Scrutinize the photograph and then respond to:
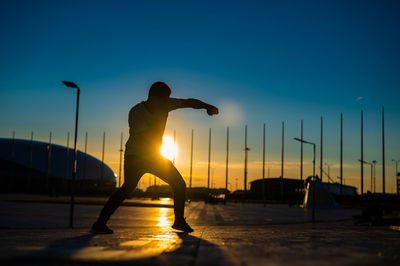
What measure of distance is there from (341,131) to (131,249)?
63.6 meters

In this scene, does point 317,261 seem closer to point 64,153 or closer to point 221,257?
point 221,257

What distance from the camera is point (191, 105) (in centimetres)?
479

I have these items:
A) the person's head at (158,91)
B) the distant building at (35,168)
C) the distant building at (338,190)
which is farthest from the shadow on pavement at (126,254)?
the distant building at (338,190)

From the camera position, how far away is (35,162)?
3957 inches

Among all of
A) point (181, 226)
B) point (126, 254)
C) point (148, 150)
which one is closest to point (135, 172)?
point (148, 150)

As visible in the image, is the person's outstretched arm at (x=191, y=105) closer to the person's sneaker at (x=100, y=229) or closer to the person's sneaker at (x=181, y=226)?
the person's sneaker at (x=181, y=226)

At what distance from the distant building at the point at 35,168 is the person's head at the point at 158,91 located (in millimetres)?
94181

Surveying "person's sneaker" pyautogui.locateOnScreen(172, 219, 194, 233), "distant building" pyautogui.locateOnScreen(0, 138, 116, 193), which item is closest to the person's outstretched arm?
"person's sneaker" pyautogui.locateOnScreen(172, 219, 194, 233)

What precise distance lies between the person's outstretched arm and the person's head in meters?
0.12

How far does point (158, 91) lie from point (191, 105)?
487 millimetres

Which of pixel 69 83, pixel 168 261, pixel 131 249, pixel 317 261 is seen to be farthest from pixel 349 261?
pixel 69 83

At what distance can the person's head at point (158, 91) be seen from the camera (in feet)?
14.8

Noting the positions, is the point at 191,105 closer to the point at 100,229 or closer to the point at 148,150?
the point at 148,150

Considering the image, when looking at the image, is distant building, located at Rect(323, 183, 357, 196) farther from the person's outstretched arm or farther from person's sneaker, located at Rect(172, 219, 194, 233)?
person's sneaker, located at Rect(172, 219, 194, 233)
